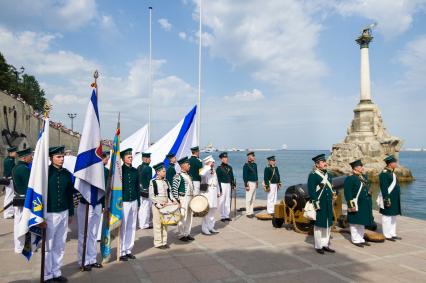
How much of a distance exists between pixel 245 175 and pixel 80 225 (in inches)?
230

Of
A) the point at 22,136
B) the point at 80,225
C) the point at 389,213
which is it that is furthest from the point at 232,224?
the point at 22,136

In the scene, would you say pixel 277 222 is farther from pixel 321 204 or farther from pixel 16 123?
pixel 16 123

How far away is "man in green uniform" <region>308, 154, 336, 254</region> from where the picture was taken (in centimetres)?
666

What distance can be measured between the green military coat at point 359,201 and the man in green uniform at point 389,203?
83 centimetres

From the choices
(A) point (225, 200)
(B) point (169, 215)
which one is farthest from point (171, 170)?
(B) point (169, 215)

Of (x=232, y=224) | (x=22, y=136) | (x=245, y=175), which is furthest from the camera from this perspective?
(x=22, y=136)

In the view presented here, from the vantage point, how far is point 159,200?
6684 millimetres

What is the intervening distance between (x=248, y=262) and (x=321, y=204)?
2.03 m

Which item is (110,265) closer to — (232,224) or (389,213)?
(232,224)

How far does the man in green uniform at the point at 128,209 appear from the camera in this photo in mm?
6184

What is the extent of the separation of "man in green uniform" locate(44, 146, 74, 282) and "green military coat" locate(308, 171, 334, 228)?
4855 mm

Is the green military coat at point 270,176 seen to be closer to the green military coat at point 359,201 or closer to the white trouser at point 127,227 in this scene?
the green military coat at point 359,201

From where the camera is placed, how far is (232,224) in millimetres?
9430

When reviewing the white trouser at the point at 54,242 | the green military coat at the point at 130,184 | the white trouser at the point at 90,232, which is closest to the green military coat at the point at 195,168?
the green military coat at the point at 130,184
